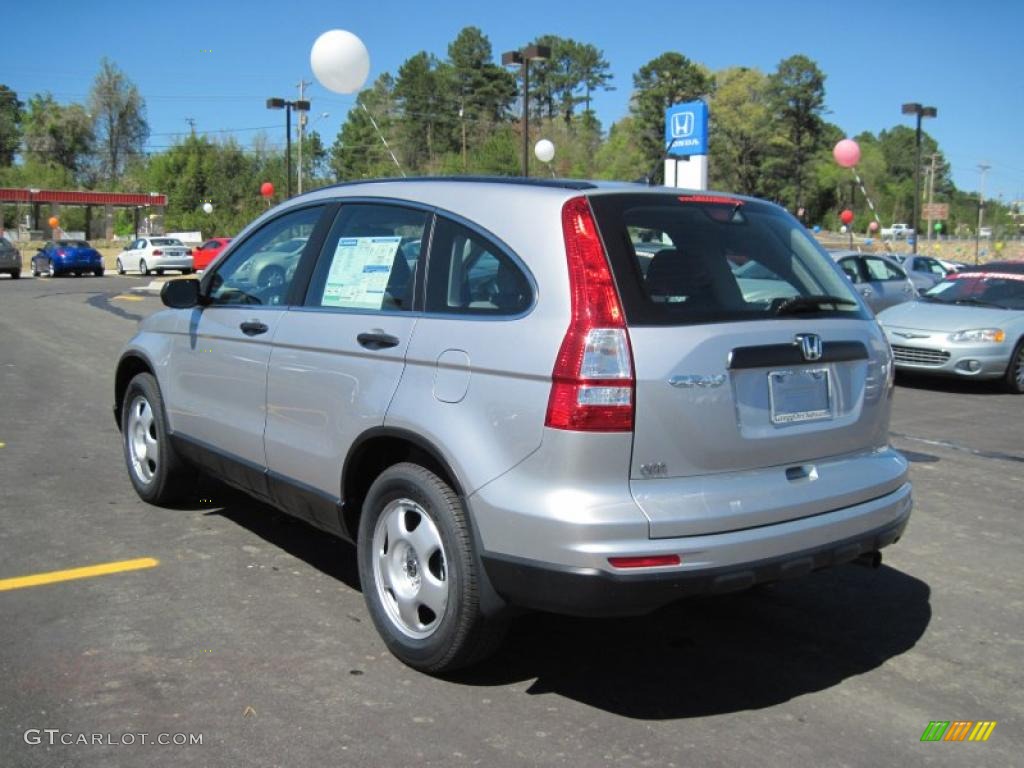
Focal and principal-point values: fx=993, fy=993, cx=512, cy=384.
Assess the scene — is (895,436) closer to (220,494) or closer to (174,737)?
(220,494)

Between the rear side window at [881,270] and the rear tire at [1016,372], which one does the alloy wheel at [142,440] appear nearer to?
the rear tire at [1016,372]

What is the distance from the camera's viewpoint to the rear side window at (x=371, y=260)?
12.8 feet

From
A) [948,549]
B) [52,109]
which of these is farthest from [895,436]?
[52,109]

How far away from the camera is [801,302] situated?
3.66 metres

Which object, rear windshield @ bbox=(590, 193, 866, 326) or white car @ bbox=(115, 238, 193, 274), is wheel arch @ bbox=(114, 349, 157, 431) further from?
white car @ bbox=(115, 238, 193, 274)

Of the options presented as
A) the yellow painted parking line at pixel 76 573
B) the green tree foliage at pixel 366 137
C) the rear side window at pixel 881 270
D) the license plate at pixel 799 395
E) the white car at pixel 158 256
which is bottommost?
the yellow painted parking line at pixel 76 573

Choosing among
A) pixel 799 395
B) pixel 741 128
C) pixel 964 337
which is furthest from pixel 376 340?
pixel 741 128

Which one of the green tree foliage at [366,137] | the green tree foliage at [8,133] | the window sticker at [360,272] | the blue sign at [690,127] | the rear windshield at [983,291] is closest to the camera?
the window sticker at [360,272]

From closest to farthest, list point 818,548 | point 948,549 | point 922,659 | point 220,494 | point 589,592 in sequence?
point 589,592 < point 818,548 < point 922,659 < point 948,549 < point 220,494

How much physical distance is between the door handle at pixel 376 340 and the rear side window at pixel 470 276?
0.19 metres

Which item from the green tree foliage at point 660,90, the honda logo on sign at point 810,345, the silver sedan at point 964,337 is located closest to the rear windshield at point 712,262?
the honda logo on sign at point 810,345

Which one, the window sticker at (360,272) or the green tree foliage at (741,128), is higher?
the green tree foliage at (741,128)

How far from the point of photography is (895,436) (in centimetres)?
866

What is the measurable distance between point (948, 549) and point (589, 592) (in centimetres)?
312
